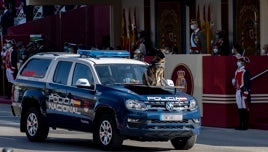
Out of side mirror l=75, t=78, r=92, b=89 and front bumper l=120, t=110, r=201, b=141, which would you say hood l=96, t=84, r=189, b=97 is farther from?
front bumper l=120, t=110, r=201, b=141

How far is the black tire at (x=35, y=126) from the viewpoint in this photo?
1812 centimetres

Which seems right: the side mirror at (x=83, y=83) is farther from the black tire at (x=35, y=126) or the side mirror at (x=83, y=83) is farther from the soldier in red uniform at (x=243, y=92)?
the soldier in red uniform at (x=243, y=92)

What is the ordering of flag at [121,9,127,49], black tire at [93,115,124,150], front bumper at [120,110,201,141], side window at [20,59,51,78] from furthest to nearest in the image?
flag at [121,9,127,49] < side window at [20,59,51,78] < black tire at [93,115,124,150] < front bumper at [120,110,201,141]

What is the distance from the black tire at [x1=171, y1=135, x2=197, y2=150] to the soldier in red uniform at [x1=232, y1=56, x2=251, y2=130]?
15.6 feet

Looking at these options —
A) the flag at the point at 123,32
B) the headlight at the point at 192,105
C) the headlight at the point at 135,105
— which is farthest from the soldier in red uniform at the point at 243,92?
the flag at the point at 123,32

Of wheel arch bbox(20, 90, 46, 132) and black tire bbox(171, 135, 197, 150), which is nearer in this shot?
black tire bbox(171, 135, 197, 150)

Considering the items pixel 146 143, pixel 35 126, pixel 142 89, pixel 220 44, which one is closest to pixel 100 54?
pixel 142 89

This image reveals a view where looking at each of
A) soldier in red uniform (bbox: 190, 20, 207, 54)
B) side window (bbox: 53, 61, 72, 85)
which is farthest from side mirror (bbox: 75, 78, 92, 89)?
soldier in red uniform (bbox: 190, 20, 207, 54)

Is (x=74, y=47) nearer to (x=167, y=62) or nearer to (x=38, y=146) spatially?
(x=167, y=62)

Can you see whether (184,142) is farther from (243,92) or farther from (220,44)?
(220,44)

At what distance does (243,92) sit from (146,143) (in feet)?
13.3

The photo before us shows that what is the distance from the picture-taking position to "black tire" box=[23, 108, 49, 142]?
18.1 meters

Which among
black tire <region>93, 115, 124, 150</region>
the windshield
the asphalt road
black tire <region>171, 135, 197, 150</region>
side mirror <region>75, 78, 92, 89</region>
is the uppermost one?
the windshield

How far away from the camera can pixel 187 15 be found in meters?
30.1
